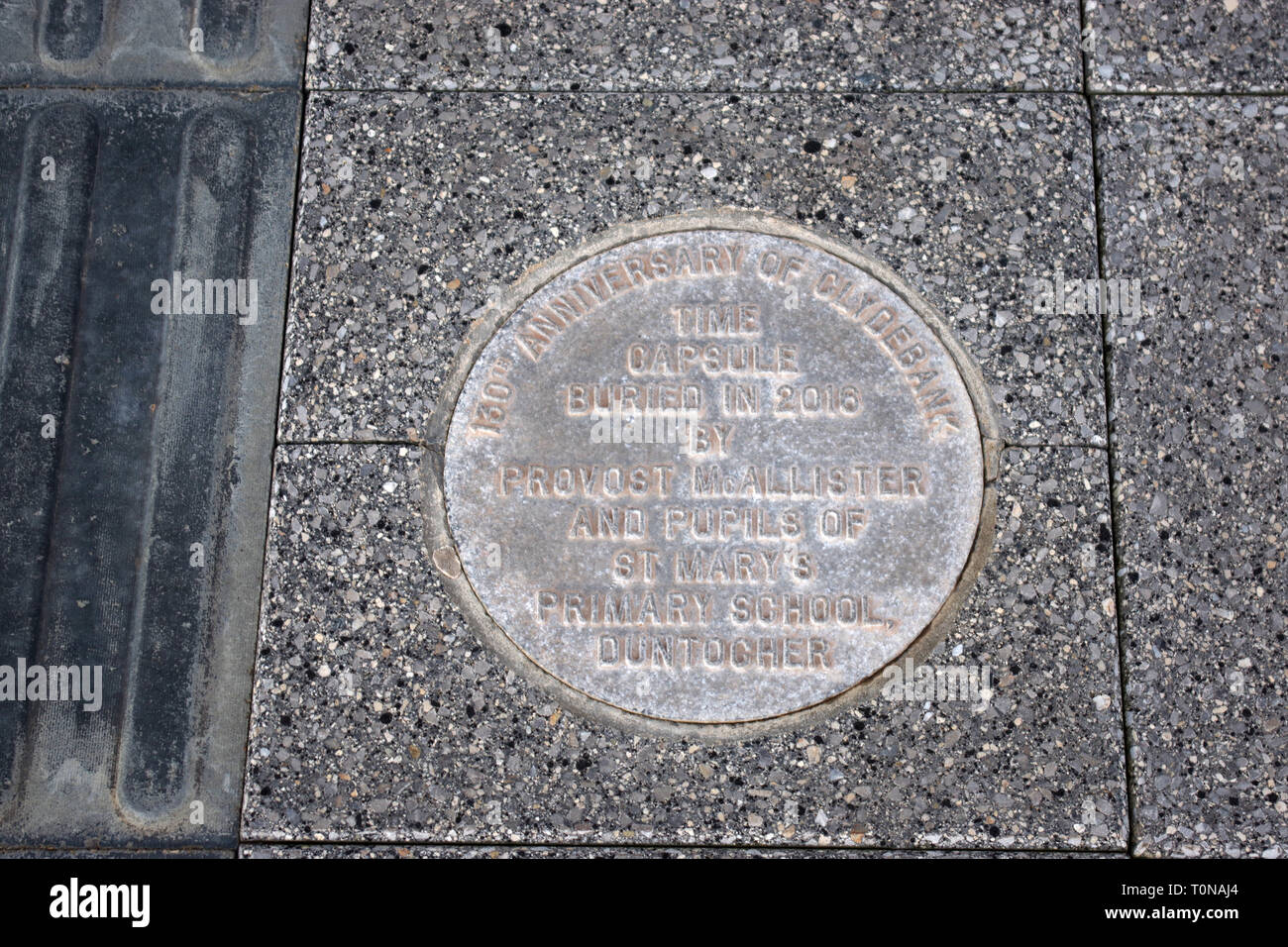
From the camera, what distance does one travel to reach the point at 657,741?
234cm

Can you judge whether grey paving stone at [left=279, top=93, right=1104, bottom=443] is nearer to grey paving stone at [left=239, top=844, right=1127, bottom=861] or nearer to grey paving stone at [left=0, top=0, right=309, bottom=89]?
grey paving stone at [left=0, top=0, right=309, bottom=89]

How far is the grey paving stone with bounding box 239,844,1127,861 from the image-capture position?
2.29 metres

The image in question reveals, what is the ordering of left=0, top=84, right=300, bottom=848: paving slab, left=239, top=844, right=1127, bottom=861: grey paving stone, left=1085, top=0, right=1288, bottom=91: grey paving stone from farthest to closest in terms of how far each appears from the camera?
left=1085, top=0, right=1288, bottom=91: grey paving stone → left=0, top=84, right=300, bottom=848: paving slab → left=239, top=844, right=1127, bottom=861: grey paving stone

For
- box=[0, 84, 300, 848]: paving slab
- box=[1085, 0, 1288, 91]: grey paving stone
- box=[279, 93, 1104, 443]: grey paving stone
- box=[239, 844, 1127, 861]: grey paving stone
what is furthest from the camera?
box=[1085, 0, 1288, 91]: grey paving stone

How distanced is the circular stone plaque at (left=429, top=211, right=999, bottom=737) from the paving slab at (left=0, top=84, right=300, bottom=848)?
646 mm

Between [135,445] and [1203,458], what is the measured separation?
289cm

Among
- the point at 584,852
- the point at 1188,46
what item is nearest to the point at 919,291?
the point at 1188,46

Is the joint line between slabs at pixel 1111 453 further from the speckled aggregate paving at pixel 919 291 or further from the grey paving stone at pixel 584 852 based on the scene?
the grey paving stone at pixel 584 852

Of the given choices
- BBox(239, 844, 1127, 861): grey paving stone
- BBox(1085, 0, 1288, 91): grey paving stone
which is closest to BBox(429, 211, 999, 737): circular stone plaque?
BBox(239, 844, 1127, 861): grey paving stone

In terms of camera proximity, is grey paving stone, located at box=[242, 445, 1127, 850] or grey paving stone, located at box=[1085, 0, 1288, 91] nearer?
grey paving stone, located at box=[242, 445, 1127, 850]

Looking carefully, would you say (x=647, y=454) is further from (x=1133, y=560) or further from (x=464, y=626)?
(x=1133, y=560)

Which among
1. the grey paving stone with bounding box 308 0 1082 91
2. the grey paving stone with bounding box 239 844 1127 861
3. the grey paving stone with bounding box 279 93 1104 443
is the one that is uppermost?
the grey paving stone with bounding box 308 0 1082 91

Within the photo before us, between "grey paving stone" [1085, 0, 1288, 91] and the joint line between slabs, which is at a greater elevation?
"grey paving stone" [1085, 0, 1288, 91]

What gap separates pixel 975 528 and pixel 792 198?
3.39ft
